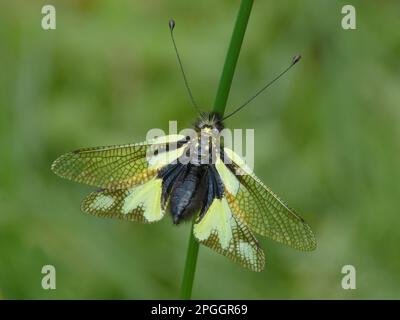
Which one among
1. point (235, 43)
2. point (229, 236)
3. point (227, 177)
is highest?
point (235, 43)

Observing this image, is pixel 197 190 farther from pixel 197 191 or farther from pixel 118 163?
pixel 118 163

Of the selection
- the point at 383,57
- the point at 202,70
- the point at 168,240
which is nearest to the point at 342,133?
the point at 383,57

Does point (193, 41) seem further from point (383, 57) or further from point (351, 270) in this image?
point (351, 270)

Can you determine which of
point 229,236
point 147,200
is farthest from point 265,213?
point 147,200

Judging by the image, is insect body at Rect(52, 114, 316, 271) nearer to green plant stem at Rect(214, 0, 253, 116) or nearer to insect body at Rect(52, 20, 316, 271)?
insect body at Rect(52, 20, 316, 271)

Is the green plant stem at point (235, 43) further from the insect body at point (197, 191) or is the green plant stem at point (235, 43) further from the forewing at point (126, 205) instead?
the forewing at point (126, 205)
